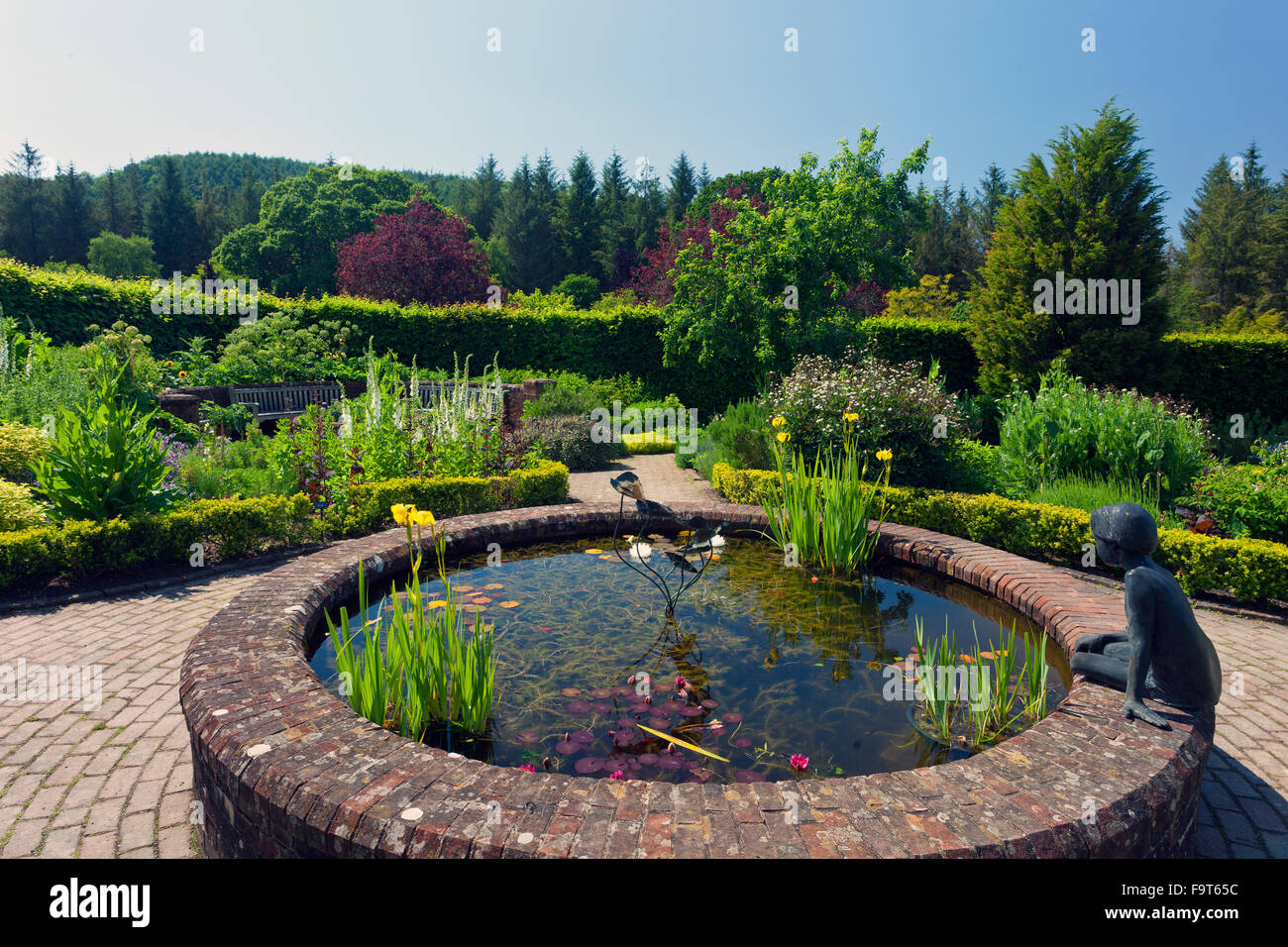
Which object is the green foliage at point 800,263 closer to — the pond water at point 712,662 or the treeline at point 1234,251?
the pond water at point 712,662

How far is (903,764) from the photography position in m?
3.00

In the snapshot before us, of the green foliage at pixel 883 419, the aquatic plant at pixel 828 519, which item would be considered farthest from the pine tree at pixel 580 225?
the aquatic plant at pixel 828 519

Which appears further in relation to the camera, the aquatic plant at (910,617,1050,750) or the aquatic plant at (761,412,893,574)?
the aquatic plant at (761,412,893,574)

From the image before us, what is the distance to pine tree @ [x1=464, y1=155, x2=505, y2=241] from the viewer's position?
50.4m

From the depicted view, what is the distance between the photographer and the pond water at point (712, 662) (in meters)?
3.08

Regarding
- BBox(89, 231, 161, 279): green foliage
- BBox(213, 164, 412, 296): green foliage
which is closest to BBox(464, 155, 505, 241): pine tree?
BBox(213, 164, 412, 296): green foliage

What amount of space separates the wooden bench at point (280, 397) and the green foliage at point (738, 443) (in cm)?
593

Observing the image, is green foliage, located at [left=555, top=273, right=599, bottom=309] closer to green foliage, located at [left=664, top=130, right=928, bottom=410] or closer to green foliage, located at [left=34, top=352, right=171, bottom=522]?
green foliage, located at [left=664, top=130, right=928, bottom=410]

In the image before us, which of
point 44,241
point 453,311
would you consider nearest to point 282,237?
point 44,241

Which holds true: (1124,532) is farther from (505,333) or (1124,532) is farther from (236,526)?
(505,333)

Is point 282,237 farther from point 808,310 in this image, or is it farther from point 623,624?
point 623,624

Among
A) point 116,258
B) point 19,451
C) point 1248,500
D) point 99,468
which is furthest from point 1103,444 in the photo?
point 116,258

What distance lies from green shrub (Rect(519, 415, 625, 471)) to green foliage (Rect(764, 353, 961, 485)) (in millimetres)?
4314

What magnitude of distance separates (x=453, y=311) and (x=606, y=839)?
17.8 metres
